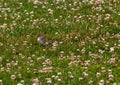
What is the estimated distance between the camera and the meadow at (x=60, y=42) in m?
13.3

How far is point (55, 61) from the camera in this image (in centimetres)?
1461

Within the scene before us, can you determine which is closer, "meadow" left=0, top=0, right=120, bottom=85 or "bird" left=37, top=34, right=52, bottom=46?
"meadow" left=0, top=0, right=120, bottom=85

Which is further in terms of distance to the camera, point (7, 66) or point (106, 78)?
point (7, 66)

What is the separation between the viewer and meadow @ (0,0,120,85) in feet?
43.6

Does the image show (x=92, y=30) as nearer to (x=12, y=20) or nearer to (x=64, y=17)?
(x=64, y=17)

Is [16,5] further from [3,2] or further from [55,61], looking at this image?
[55,61]

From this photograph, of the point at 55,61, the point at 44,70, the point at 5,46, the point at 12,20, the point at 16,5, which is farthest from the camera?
the point at 16,5

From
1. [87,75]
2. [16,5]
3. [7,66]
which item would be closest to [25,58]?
[7,66]

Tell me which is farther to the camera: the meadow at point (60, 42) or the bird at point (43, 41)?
the bird at point (43, 41)

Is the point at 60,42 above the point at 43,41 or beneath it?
beneath

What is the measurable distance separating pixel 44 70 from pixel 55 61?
0.98 metres

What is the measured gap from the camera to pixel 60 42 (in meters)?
16.5

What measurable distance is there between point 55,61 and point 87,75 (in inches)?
75.3

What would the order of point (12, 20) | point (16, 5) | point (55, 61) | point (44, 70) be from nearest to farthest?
point (44, 70) < point (55, 61) < point (12, 20) < point (16, 5)
